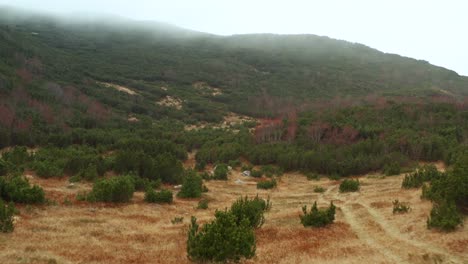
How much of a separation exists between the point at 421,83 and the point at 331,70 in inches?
792

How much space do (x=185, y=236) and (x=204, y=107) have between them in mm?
54555

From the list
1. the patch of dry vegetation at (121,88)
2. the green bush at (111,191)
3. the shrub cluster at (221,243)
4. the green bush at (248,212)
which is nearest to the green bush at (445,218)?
the green bush at (248,212)

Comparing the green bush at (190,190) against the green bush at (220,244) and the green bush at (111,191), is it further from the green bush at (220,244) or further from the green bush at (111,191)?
the green bush at (220,244)

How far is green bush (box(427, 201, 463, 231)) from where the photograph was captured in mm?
12617

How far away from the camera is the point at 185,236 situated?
13.3 metres

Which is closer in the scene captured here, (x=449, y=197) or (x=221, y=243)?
(x=221, y=243)

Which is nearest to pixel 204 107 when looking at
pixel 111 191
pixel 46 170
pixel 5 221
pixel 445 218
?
pixel 46 170

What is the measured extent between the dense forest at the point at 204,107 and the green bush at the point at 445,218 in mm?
1294

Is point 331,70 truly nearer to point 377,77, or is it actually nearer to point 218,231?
point 377,77

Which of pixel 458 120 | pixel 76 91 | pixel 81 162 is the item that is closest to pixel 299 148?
pixel 458 120

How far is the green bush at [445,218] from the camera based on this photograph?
41.4 ft

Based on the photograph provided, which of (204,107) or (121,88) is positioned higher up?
(121,88)

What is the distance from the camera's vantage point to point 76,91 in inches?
2362

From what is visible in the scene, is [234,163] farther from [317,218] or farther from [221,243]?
[221,243]
